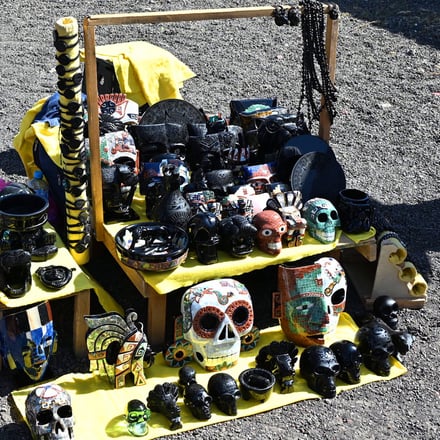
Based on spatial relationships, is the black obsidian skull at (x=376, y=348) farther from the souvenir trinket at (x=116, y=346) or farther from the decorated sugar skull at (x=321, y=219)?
the souvenir trinket at (x=116, y=346)

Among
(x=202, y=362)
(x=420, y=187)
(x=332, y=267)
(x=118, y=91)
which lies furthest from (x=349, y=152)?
(x=202, y=362)

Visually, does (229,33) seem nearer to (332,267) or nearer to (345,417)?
(332,267)

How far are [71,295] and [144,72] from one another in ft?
8.89

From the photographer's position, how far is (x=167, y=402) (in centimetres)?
437

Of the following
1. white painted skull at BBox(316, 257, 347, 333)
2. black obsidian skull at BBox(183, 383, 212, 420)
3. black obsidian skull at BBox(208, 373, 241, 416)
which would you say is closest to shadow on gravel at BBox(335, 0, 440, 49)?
white painted skull at BBox(316, 257, 347, 333)

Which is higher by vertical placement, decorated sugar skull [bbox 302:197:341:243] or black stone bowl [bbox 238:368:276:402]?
decorated sugar skull [bbox 302:197:341:243]

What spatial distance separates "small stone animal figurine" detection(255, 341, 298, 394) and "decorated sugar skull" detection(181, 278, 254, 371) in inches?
6.2

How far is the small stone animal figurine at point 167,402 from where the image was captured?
4367 millimetres

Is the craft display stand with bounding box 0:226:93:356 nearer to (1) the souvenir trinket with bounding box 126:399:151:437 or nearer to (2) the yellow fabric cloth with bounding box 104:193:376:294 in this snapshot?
(2) the yellow fabric cloth with bounding box 104:193:376:294

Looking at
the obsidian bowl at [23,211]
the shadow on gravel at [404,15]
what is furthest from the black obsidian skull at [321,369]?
the shadow on gravel at [404,15]

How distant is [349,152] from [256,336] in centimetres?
301

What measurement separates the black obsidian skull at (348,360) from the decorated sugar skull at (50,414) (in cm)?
151

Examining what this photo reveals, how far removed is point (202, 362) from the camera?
4.77 m

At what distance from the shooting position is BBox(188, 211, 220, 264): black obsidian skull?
4961 mm
